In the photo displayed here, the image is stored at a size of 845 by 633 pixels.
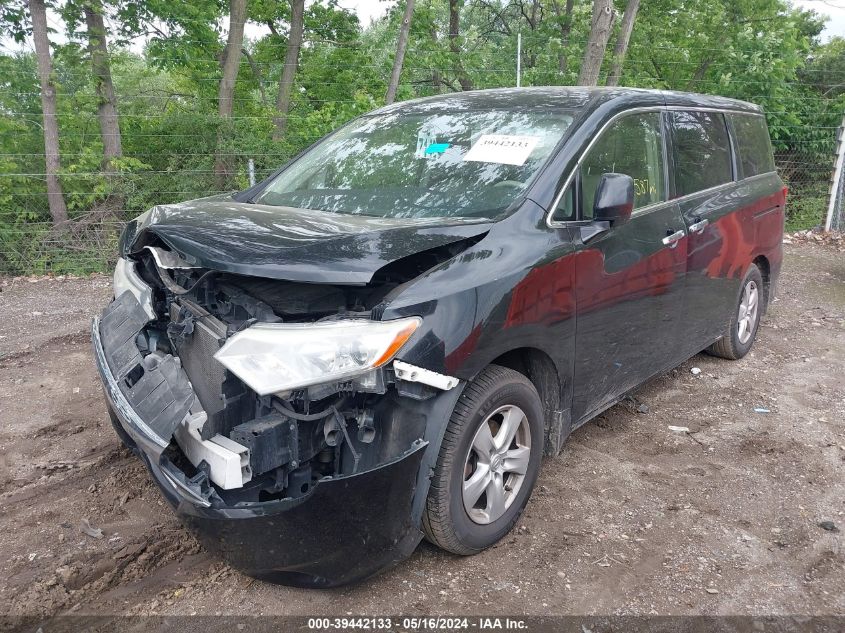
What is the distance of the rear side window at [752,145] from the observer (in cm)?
492

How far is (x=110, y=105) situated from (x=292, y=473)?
9.23 m

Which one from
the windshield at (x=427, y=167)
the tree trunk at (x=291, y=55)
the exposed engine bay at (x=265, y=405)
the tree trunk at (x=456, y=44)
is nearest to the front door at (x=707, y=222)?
the windshield at (x=427, y=167)

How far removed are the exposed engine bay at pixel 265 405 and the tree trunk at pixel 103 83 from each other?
7971 mm

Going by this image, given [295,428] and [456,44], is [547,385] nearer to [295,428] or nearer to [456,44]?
[295,428]

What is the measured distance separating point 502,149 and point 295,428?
1.79 m

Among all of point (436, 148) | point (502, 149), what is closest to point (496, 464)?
point (502, 149)

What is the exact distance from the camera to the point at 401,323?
7.49 ft

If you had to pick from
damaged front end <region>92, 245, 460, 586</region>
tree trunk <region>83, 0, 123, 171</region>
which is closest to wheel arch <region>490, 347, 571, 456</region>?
damaged front end <region>92, 245, 460, 586</region>

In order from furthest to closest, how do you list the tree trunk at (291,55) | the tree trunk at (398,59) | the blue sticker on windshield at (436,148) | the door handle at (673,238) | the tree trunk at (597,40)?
the tree trunk at (291,55) < the tree trunk at (398,59) < the tree trunk at (597,40) < the door handle at (673,238) < the blue sticker on windshield at (436,148)

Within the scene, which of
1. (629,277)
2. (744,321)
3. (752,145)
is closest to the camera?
(629,277)

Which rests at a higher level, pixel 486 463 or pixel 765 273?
pixel 765 273

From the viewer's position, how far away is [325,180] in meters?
3.76

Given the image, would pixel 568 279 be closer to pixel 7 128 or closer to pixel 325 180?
pixel 325 180

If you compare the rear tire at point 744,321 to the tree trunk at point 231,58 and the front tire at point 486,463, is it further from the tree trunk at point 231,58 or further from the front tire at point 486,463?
the tree trunk at point 231,58
